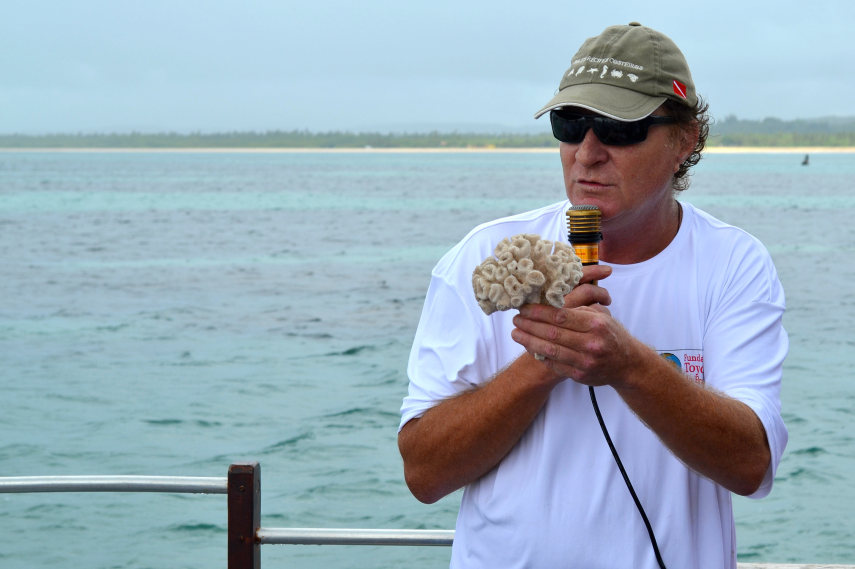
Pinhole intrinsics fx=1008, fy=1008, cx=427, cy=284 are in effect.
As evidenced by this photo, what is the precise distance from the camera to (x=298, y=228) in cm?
4784

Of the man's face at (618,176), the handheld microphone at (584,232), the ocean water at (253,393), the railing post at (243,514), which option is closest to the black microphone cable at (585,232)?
the handheld microphone at (584,232)

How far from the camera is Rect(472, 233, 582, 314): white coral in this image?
6.77ft

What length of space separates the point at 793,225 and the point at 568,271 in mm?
47991

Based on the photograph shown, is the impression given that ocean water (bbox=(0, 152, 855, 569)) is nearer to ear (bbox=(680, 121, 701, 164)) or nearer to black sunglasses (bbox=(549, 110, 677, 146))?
ear (bbox=(680, 121, 701, 164))

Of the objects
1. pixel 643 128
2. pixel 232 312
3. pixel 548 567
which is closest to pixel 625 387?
pixel 548 567

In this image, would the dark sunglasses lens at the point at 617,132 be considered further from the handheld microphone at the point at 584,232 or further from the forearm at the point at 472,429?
the forearm at the point at 472,429

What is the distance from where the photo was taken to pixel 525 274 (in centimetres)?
206

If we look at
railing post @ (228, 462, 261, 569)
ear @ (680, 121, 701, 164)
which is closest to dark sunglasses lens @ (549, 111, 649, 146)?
ear @ (680, 121, 701, 164)

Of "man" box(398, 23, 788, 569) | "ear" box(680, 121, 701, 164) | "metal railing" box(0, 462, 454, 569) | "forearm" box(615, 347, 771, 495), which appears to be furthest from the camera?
"metal railing" box(0, 462, 454, 569)

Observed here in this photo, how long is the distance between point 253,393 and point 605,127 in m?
15.6

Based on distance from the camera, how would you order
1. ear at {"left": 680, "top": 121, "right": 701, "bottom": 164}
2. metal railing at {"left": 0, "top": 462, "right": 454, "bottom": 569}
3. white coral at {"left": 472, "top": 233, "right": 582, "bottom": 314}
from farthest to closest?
1. metal railing at {"left": 0, "top": 462, "right": 454, "bottom": 569}
2. ear at {"left": 680, "top": 121, "right": 701, "bottom": 164}
3. white coral at {"left": 472, "top": 233, "right": 582, "bottom": 314}

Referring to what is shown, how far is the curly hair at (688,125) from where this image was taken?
102 inches

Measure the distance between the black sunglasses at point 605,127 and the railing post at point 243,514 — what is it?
1.49 metres

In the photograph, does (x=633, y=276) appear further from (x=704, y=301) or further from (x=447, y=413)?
(x=447, y=413)
